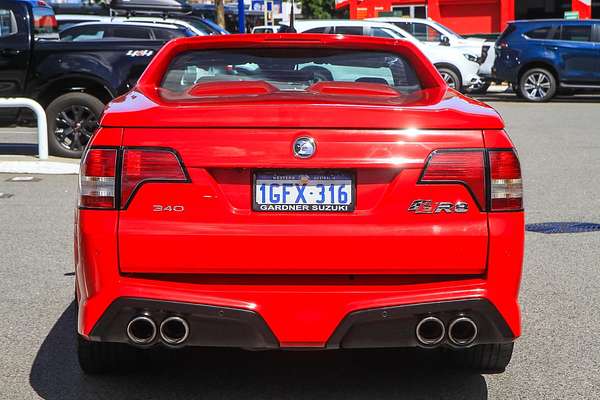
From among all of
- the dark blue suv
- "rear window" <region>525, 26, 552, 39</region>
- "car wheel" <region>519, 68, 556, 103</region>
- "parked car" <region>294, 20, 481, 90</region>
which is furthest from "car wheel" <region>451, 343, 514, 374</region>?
"parked car" <region>294, 20, 481, 90</region>

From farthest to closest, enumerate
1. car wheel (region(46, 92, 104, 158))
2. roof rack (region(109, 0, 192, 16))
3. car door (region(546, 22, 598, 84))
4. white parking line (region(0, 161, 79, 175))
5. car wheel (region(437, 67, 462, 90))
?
car wheel (region(437, 67, 462, 90))
car door (region(546, 22, 598, 84))
roof rack (region(109, 0, 192, 16))
car wheel (region(46, 92, 104, 158))
white parking line (region(0, 161, 79, 175))

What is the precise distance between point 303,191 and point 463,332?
80 cm

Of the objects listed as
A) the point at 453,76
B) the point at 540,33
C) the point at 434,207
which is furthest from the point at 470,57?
the point at 434,207

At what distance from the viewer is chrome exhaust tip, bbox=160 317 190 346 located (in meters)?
4.00

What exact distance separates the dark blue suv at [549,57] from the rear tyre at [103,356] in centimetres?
Answer: 2098

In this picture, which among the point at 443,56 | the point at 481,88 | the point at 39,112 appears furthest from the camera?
the point at 481,88

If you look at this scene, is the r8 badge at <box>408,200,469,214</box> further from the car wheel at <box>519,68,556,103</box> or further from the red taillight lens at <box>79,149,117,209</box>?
the car wheel at <box>519,68,556,103</box>

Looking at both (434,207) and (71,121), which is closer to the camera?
(434,207)

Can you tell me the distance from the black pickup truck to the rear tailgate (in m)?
8.73

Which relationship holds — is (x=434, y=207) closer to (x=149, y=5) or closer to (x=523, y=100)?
(x=149, y=5)

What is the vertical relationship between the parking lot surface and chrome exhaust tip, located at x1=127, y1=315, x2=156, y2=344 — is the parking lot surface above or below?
below

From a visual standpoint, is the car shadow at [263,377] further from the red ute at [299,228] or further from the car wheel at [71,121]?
the car wheel at [71,121]

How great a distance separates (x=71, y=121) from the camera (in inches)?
504

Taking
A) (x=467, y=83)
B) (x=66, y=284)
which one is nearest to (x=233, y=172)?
(x=66, y=284)
